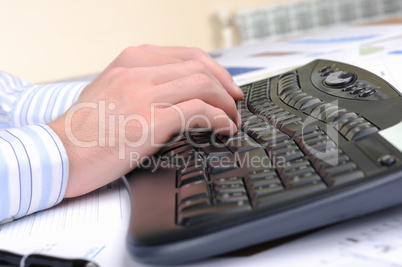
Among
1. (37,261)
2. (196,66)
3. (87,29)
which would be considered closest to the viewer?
(37,261)

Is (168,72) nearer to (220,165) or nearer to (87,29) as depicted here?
(220,165)

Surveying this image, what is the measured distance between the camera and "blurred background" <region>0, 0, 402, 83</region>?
2.22m

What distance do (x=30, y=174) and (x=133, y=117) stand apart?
0.11 meters

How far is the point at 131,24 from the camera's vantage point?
2.42 m

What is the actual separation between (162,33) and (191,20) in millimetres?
194

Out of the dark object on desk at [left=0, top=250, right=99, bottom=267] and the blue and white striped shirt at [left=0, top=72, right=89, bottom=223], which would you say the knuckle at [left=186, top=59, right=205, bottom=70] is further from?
the dark object on desk at [left=0, top=250, right=99, bottom=267]

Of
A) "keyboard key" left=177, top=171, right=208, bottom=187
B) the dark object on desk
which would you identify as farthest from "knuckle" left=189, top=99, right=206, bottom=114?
the dark object on desk

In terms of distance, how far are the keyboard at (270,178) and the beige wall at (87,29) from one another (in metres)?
2.02

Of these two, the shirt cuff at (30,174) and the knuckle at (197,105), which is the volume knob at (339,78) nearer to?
the knuckle at (197,105)

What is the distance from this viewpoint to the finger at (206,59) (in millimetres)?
574

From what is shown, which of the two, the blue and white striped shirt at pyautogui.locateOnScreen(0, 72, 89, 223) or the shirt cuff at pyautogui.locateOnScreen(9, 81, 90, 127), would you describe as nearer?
the blue and white striped shirt at pyautogui.locateOnScreen(0, 72, 89, 223)

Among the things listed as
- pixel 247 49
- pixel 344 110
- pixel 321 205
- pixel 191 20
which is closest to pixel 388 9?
pixel 191 20

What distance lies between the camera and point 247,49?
113 cm

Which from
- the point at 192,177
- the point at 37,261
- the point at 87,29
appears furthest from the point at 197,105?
the point at 87,29
